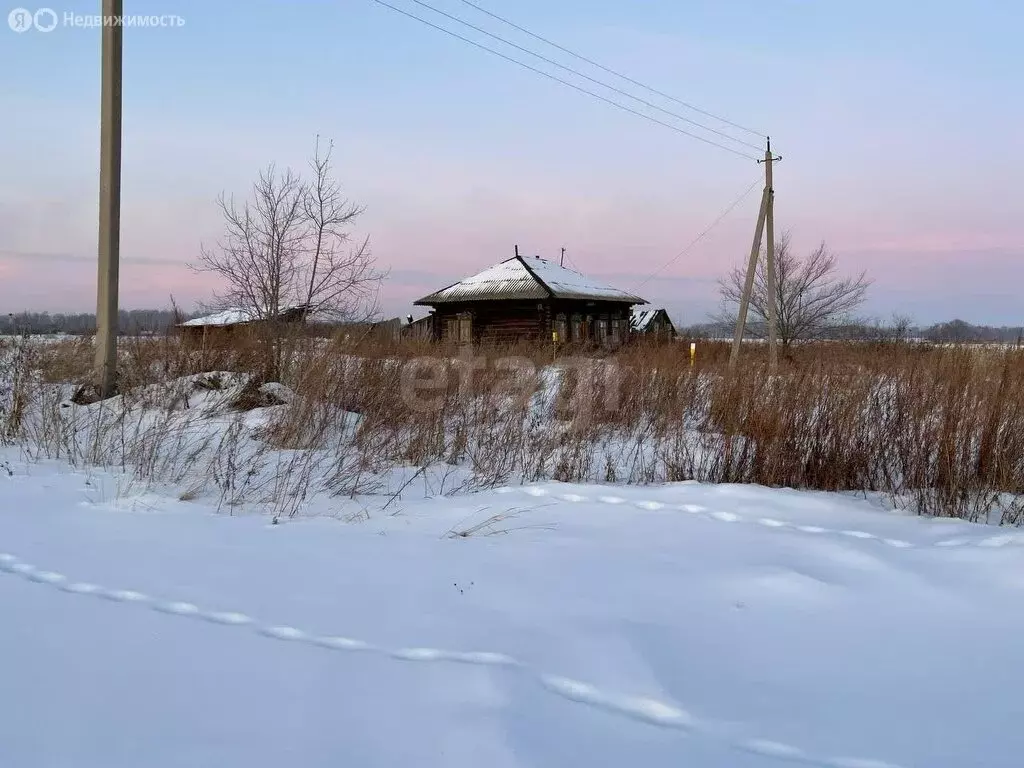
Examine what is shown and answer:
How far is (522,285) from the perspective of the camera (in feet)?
77.9

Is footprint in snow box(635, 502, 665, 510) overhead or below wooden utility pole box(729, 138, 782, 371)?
below

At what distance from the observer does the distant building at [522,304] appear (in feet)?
77.3

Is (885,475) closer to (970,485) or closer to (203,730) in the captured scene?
(970,485)

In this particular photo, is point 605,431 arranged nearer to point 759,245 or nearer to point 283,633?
point 283,633

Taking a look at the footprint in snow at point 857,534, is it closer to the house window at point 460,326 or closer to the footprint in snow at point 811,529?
the footprint in snow at point 811,529

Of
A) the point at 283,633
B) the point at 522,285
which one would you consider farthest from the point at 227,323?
the point at 522,285

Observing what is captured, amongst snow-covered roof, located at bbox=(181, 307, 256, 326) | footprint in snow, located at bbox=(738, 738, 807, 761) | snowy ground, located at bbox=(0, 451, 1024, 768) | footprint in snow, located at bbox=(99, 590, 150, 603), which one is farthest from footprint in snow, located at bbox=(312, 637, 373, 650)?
snow-covered roof, located at bbox=(181, 307, 256, 326)

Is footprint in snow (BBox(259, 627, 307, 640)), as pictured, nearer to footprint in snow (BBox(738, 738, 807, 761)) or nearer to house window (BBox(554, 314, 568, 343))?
footprint in snow (BBox(738, 738, 807, 761))

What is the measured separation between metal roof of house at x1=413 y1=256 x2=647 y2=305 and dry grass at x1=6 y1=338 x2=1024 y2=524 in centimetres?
1597

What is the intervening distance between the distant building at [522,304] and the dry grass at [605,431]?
15.0 meters

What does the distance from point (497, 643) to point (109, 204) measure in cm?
691

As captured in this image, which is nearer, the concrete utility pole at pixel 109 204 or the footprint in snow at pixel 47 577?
the footprint in snow at pixel 47 577

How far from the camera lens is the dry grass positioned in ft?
14.6

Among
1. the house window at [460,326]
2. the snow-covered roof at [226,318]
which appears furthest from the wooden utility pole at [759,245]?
the house window at [460,326]
